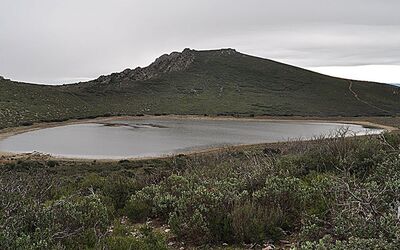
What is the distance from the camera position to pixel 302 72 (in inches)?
4542

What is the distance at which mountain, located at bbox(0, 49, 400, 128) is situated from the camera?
69812 millimetres

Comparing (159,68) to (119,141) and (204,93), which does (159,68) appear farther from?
(119,141)

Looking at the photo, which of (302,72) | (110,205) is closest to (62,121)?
(110,205)

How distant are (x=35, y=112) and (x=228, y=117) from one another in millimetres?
31093

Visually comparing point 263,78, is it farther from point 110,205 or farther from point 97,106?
point 110,205

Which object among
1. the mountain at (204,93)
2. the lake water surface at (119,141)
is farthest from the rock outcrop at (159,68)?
the lake water surface at (119,141)

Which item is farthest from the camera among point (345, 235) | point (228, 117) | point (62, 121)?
point (228, 117)

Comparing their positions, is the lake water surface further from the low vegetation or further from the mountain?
the low vegetation

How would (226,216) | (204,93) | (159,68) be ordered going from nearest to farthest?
(226,216)
(204,93)
(159,68)

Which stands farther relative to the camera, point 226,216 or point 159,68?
point 159,68

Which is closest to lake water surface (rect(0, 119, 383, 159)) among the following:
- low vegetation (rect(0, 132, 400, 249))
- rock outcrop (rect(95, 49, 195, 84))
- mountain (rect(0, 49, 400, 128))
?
mountain (rect(0, 49, 400, 128))

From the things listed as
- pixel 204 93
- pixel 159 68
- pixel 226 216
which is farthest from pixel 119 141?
pixel 159 68

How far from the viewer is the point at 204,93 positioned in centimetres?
9444

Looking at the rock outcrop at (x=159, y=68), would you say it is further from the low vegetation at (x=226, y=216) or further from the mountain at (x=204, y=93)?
the low vegetation at (x=226, y=216)
